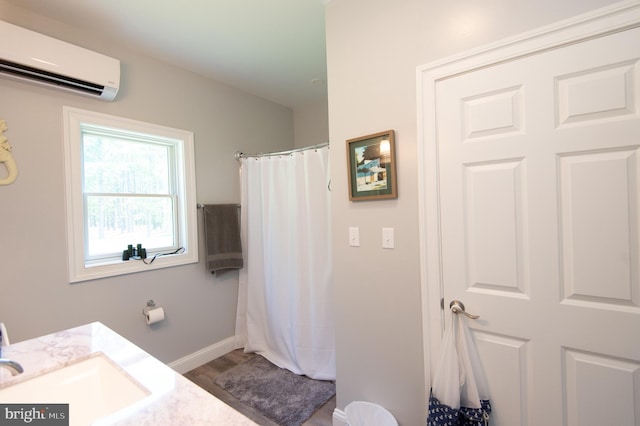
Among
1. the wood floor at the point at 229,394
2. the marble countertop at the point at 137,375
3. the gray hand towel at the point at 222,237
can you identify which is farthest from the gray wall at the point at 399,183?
the gray hand towel at the point at 222,237

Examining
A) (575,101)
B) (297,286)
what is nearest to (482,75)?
(575,101)

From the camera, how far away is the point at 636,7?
0.94 metres

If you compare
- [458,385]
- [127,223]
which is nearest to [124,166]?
[127,223]

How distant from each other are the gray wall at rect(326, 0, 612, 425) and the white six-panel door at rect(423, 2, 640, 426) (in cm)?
14

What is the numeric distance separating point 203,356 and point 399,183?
7.43ft

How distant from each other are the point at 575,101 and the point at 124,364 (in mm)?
1801

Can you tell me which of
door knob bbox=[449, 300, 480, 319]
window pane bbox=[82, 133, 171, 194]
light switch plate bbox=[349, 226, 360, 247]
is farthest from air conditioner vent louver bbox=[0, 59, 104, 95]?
door knob bbox=[449, 300, 480, 319]

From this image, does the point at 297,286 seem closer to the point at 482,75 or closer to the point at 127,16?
the point at 482,75

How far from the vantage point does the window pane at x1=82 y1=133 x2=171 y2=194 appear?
6.50 feet

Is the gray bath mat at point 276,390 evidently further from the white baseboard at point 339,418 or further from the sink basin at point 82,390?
the sink basin at point 82,390

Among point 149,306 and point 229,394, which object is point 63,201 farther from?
point 229,394

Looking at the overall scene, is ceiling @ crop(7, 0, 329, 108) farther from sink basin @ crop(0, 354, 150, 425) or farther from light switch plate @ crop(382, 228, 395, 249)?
sink basin @ crop(0, 354, 150, 425)

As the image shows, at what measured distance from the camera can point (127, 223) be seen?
7.09 ft

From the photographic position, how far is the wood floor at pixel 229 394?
1788 mm
